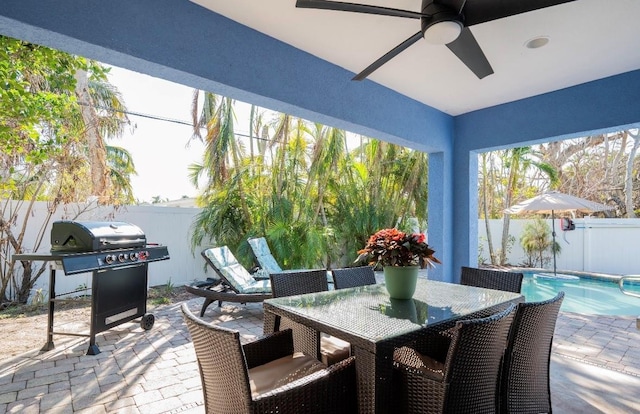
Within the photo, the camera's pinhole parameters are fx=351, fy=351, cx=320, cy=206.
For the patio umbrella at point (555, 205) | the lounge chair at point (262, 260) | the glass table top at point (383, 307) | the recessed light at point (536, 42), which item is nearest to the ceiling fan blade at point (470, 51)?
the recessed light at point (536, 42)

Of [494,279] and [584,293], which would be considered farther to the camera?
[584,293]

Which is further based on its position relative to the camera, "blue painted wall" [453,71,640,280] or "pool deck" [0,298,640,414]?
"blue painted wall" [453,71,640,280]

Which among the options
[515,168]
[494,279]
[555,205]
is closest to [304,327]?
[494,279]

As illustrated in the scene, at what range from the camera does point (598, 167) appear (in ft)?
44.2

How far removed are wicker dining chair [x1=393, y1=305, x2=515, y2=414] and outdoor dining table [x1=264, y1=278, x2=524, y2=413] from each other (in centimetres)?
15

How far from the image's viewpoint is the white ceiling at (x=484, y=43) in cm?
288

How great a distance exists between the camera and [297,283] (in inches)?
115

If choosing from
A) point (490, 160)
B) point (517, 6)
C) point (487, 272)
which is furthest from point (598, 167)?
point (517, 6)

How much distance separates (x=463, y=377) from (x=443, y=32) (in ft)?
6.96

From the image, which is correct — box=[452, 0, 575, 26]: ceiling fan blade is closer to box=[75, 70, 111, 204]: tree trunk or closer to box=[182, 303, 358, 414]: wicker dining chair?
box=[182, 303, 358, 414]: wicker dining chair

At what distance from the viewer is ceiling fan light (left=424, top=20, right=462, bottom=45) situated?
2305 mm

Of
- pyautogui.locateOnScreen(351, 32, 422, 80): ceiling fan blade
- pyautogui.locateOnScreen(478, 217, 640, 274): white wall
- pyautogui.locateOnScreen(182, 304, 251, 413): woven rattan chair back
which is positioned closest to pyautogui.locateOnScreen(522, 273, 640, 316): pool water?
pyautogui.locateOnScreen(478, 217, 640, 274): white wall

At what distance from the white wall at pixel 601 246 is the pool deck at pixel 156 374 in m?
6.70

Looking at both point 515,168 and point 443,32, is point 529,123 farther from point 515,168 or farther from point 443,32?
point 515,168
